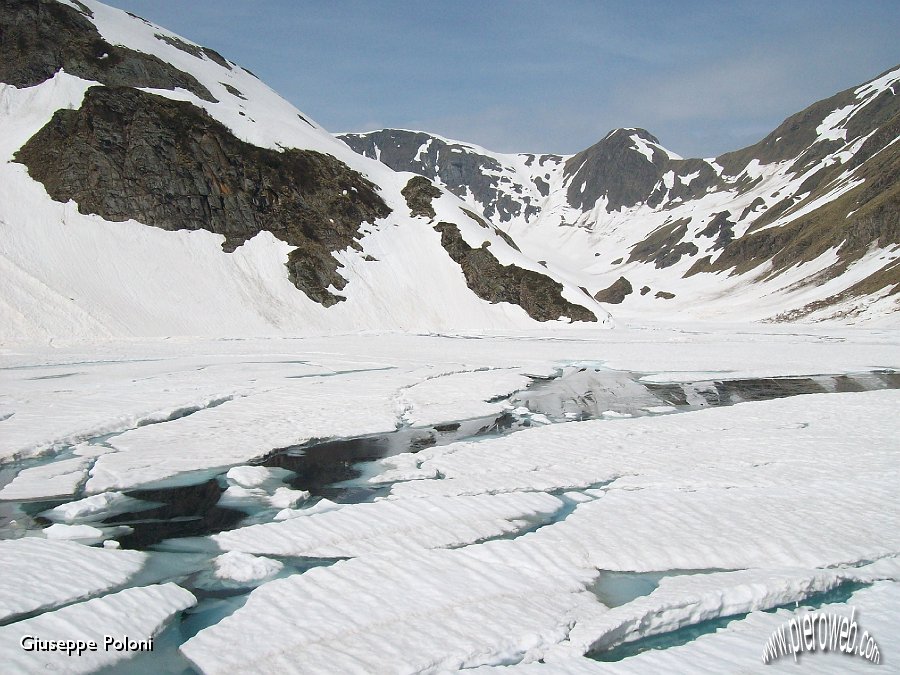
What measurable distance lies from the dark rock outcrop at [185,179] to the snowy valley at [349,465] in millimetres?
306

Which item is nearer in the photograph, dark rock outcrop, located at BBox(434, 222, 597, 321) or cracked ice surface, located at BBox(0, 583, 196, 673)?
cracked ice surface, located at BBox(0, 583, 196, 673)

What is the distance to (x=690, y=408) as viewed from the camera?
18.1m

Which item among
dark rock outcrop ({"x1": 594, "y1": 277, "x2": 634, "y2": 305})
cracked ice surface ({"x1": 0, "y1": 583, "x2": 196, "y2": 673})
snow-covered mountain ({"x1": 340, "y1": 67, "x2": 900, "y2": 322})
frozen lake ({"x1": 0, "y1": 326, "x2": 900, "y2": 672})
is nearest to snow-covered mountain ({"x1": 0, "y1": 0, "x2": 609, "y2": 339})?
snow-covered mountain ({"x1": 340, "y1": 67, "x2": 900, "y2": 322})

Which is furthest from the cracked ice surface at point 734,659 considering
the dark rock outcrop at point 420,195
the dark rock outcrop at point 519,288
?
the dark rock outcrop at point 420,195

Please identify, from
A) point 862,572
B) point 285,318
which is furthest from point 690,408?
point 285,318

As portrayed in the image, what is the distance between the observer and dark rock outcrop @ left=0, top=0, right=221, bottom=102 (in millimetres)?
56719

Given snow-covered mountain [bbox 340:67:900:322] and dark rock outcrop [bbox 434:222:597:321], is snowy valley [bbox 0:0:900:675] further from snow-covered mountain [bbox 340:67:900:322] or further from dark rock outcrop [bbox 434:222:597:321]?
snow-covered mountain [bbox 340:67:900:322]

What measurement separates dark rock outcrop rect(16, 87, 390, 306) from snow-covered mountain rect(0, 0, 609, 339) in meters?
0.15

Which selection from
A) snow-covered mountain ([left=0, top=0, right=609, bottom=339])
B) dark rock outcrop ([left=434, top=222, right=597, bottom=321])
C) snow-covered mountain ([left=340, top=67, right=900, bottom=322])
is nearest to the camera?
snow-covered mountain ([left=0, top=0, right=609, bottom=339])

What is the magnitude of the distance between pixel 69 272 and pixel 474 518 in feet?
146

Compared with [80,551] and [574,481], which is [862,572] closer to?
[574,481]

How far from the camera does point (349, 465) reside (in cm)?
1209

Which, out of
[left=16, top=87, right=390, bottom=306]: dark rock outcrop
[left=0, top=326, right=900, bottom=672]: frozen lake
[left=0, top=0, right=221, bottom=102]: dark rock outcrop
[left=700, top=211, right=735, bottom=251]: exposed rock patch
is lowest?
[left=0, top=326, right=900, bottom=672]: frozen lake

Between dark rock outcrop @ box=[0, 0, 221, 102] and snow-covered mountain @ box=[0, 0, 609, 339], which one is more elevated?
dark rock outcrop @ box=[0, 0, 221, 102]
